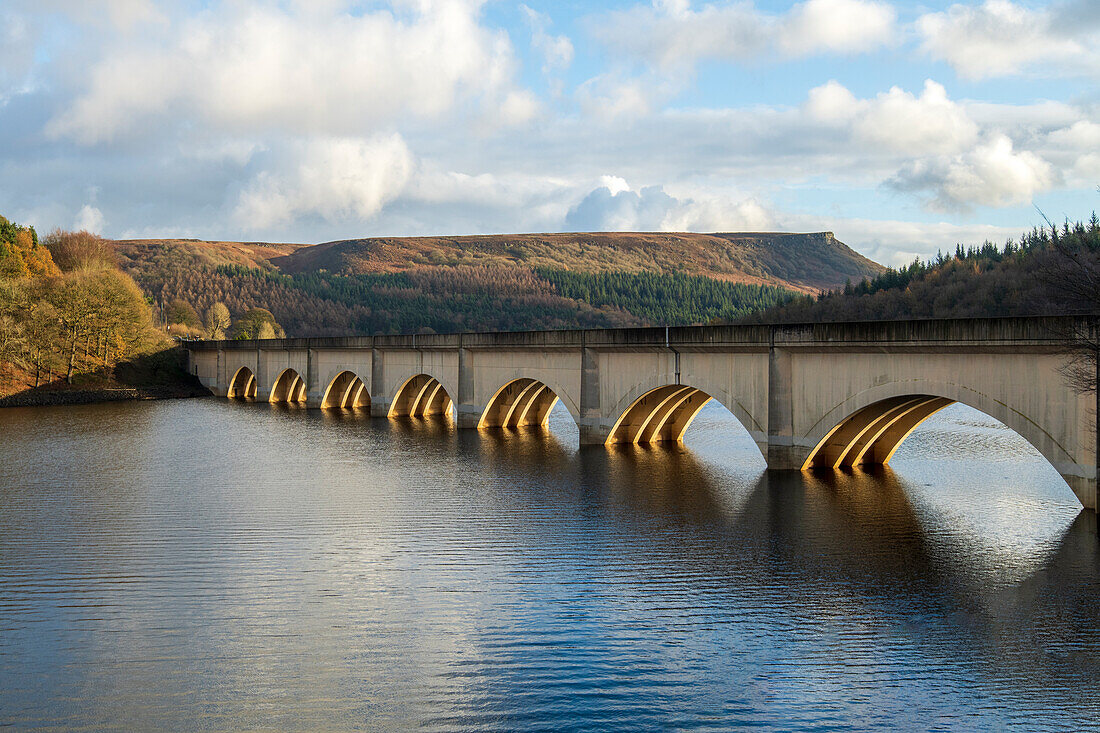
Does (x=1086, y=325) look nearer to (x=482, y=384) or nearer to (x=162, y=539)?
(x=162, y=539)

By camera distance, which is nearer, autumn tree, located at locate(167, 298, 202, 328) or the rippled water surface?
the rippled water surface

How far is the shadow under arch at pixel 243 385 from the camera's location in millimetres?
84938

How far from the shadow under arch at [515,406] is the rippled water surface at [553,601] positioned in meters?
15.7

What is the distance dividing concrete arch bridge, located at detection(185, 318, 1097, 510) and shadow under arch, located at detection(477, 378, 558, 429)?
6 cm

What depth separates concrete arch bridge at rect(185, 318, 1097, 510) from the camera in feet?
74.2

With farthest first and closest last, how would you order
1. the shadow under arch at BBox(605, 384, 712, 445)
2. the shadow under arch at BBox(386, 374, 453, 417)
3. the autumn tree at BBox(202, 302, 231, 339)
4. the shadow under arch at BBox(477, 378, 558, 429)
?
the autumn tree at BBox(202, 302, 231, 339) → the shadow under arch at BBox(386, 374, 453, 417) → the shadow under arch at BBox(477, 378, 558, 429) → the shadow under arch at BBox(605, 384, 712, 445)

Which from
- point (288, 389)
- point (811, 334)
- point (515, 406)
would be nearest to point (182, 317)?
point (288, 389)

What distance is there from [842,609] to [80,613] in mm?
14126

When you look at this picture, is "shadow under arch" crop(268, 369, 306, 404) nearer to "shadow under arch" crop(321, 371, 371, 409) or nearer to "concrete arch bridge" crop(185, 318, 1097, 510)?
"shadow under arch" crop(321, 371, 371, 409)

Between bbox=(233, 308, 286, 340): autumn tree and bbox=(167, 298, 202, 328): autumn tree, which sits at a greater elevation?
bbox=(167, 298, 202, 328): autumn tree

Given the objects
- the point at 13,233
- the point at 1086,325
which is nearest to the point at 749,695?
the point at 1086,325

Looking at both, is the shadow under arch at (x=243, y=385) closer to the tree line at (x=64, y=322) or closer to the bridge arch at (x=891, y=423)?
the tree line at (x=64, y=322)

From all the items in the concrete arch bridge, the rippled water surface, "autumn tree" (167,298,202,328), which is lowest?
the rippled water surface

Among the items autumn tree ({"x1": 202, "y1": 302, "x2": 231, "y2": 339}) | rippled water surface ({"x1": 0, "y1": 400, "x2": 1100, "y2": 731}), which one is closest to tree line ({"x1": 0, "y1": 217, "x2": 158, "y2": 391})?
rippled water surface ({"x1": 0, "y1": 400, "x2": 1100, "y2": 731})
